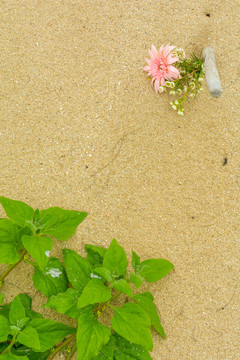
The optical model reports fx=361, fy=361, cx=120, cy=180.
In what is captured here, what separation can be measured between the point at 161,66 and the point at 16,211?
1.10m

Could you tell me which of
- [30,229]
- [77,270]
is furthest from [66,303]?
[30,229]

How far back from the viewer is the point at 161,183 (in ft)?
6.58

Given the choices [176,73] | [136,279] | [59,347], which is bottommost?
[59,347]

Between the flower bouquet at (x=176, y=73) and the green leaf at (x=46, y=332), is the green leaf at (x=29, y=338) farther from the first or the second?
the flower bouquet at (x=176, y=73)

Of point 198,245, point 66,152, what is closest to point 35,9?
point 66,152

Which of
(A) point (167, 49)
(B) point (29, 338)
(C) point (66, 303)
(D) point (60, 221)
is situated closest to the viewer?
(B) point (29, 338)

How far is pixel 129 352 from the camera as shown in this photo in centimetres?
166

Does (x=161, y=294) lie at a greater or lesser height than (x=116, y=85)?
lesser

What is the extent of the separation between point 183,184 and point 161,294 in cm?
60

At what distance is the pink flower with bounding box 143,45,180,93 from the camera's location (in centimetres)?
195

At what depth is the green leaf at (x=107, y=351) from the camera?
1.62m

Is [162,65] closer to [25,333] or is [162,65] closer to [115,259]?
[115,259]

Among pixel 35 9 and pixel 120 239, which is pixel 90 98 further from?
pixel 120 239

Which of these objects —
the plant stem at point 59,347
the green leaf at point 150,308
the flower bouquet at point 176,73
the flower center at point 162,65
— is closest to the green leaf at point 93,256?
the green leaf at point 150,308
